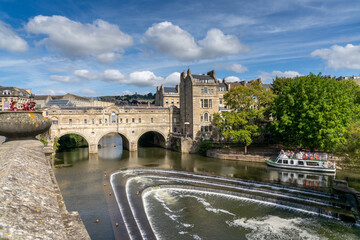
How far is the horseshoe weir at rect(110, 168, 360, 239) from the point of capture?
17828 millimetres

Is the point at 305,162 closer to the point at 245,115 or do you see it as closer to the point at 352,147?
the point at 352,147

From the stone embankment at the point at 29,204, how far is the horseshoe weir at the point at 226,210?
11421 millimetres

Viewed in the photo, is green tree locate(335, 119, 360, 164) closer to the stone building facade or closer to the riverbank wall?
the riverbank wall

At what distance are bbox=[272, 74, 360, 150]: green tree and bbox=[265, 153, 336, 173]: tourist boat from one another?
182 cm

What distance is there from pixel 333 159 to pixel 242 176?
51.1 ft

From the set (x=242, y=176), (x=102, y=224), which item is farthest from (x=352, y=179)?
(x=102, y=224)

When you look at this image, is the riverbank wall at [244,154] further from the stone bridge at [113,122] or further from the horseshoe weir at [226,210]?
the stone bridge at [113,122]

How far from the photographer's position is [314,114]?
35531mm

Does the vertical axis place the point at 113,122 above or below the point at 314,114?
below

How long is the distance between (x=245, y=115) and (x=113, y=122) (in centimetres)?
2755

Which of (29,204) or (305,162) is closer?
(29,204)

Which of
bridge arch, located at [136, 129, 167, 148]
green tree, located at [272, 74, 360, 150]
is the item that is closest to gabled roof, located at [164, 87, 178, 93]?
bridge arch, located at [136, 129, 167, 148]

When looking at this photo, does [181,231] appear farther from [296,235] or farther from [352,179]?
[352,179]

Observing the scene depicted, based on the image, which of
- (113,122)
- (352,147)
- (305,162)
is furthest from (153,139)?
(352,147)
